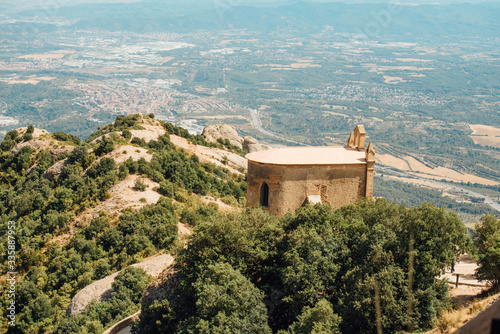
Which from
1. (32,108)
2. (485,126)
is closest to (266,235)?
(485,126)

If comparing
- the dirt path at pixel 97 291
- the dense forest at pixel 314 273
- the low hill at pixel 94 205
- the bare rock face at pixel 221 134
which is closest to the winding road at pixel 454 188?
the bare rock face at pixel 221 134

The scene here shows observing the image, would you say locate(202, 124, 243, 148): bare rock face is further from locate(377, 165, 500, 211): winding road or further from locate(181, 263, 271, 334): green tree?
locate(377, 165, 500, 211): winding road

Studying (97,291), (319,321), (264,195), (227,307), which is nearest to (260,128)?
(97,291)

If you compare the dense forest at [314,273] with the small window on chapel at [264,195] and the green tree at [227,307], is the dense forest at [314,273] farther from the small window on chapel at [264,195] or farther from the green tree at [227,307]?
the small window on chapel at [264,195]

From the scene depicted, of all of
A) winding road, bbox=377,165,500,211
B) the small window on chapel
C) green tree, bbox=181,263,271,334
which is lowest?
winding road, bbox=377,165,500,211

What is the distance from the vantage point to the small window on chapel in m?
26.6

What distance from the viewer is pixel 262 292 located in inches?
811

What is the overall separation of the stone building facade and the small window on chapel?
2 centimetres

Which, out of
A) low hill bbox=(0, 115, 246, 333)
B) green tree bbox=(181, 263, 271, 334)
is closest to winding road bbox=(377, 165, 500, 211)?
low hill bbox=(0, 115, 246, 333)

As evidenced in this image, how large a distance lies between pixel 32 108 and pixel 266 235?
187m

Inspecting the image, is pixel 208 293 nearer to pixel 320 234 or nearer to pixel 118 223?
pixel 320 234

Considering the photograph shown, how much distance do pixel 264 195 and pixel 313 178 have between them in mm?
2783

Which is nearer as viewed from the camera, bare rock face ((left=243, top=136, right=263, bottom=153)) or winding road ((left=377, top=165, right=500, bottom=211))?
bare rock face ((left=243, top=136, right=263, bottom=153))

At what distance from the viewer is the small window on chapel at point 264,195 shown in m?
26.6
